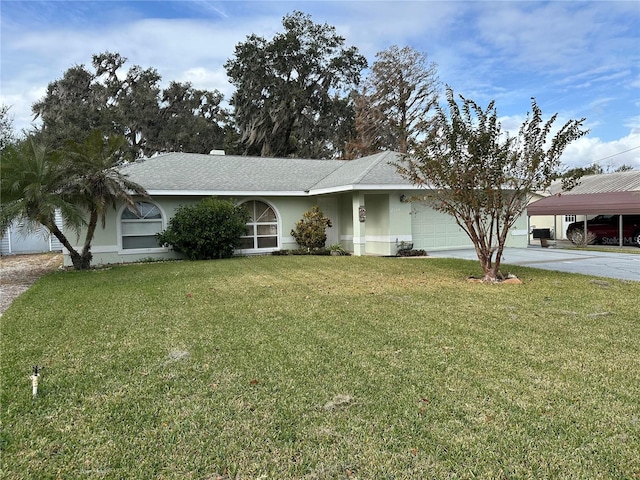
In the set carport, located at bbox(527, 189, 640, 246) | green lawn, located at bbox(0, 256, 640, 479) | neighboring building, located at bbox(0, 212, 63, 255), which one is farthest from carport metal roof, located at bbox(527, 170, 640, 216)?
neighboring building, located at bbox(0, 212, 63, 255)

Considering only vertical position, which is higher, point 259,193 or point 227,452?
point 259,193

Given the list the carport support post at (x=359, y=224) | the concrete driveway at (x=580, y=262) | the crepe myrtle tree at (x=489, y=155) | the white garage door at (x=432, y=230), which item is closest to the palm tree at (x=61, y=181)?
the carport support post at (x=359, y=224)

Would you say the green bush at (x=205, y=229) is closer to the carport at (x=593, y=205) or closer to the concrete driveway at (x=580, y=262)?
the concrete driveway at (x=580, y=262)

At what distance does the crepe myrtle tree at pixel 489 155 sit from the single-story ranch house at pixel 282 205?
6022mm

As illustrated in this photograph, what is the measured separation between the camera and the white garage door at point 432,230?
16.7m

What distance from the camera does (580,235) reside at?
20625mm

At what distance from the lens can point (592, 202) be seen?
2206cm

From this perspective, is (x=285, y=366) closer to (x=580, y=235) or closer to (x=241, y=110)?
(x=580, y=235)

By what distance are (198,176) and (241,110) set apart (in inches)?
687

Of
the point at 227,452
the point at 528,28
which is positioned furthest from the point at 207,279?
the point at 528,28

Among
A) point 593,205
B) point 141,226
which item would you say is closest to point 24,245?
point 141,226

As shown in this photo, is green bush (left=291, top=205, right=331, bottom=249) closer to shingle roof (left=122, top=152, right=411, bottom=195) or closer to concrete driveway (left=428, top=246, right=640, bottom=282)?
shingle roof (left=122, top=152, right=411, bottom=195)

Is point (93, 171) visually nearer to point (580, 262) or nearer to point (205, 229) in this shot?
point (205, 229)

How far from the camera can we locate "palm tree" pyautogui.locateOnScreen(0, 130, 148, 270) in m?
10.6
